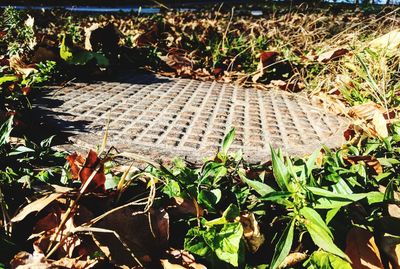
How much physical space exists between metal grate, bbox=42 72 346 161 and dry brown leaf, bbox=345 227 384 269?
0.68 metres

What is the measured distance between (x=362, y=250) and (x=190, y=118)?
131cm

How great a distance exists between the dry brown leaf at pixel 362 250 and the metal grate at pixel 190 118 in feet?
2.23

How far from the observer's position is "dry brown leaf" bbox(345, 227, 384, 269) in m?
0.96

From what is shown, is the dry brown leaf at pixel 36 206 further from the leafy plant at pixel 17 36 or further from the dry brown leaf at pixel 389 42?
the dry brown leaf at pixel 389 42

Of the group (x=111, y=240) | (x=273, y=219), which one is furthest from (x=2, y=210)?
(x=273, y=219)

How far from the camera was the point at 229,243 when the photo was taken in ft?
3.22

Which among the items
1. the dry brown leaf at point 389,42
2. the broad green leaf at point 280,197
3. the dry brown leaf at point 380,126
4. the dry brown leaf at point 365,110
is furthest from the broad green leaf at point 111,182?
the dry brown leaf at point 389,42

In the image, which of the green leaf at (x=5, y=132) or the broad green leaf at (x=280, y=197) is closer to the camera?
the broad green leaf at (x=280, y=197)

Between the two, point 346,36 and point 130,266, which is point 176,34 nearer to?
point 346,36

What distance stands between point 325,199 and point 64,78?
247 centimetres

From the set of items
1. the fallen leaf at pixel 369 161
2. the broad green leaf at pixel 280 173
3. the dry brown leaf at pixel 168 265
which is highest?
the broad green leaf at pixel 280 173

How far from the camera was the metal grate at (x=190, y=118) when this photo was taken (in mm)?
1731

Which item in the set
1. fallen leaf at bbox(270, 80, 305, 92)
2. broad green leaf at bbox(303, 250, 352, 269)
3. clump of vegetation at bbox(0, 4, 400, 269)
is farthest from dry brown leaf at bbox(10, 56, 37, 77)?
broad green leaf at bbox(303, 250, 352, 269)

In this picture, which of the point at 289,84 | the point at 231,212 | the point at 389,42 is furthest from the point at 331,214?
the point at 289,84
